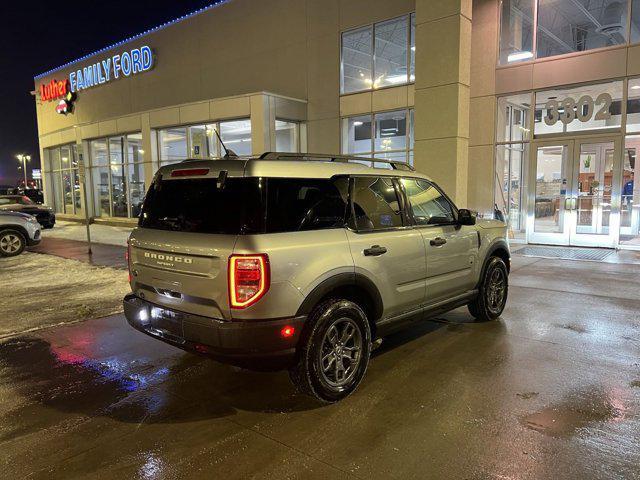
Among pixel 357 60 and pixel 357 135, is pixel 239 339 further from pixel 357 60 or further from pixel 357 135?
pixel 357 60

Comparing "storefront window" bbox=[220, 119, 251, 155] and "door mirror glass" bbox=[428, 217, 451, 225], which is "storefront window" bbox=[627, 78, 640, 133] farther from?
"storefront window" bbox=[220, 119, 251, 155]

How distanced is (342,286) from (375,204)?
37.3 inches

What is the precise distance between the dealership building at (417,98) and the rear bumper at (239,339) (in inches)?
346

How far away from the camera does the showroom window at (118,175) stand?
21828 mm

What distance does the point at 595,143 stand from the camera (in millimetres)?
12727

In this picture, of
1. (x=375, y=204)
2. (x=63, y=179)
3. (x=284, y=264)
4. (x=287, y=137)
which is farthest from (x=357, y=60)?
(x=63, y=179)

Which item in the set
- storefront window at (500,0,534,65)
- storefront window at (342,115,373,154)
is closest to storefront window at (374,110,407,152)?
storefront window at (342,115,373,154)

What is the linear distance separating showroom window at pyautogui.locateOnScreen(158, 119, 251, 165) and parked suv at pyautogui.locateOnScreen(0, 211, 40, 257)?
6748mm

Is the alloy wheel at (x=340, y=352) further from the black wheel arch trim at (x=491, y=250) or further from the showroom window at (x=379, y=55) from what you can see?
the showroom window at (x=379, y=55)

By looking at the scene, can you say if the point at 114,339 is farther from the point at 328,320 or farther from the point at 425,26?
the point at 425,26

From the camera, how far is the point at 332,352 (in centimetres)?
403

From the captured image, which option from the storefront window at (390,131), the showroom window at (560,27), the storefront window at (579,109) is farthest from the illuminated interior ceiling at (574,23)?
the storefront window at (390,131)

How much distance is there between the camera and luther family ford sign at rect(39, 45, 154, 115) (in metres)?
22.4

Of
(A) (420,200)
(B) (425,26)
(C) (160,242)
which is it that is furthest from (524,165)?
(C) (160,242)
